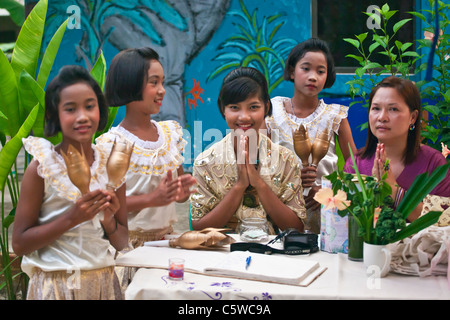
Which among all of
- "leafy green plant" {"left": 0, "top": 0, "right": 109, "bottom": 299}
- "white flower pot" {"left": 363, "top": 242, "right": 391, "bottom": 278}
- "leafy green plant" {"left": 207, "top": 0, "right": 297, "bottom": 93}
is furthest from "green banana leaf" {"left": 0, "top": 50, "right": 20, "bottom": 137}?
"leafy green plant" {"left": 207, "top": 0, "right": 297, "bottom": 93}

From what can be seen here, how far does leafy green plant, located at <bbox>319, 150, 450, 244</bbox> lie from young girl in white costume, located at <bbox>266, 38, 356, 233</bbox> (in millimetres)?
1120

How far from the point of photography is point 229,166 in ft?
8.61

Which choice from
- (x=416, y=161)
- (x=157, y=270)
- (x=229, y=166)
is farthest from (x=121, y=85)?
(x=416, y=161)

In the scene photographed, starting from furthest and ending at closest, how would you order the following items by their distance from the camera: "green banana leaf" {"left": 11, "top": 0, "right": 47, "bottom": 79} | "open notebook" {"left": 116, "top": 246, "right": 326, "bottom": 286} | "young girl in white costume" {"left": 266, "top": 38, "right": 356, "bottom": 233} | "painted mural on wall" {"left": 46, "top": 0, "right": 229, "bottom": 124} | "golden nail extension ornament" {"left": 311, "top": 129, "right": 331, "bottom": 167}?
1. "painted mural on wall" {"left": 46, "top": 0, "right": 229, "bottom": 124}
2. "young girl in white costume" {"left": 266, "top": 38, "right": 356, "bottom": 233}
3. "green banana leaf" {"left": 11, "top": 0, "right": 47, "bottom": 79}
4. "golden nail extension ornament" {"left": 311, "top": 129, "right": 331, "bottom": 167}
5. "open notebook" {"left": 116, "top": 246, "right": 326, "bottom": 286}

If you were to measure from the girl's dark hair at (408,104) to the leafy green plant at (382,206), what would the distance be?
0.72 m

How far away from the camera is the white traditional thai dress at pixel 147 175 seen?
2.55 metres

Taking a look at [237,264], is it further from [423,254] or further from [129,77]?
[129,77]

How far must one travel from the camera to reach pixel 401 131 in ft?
8.47

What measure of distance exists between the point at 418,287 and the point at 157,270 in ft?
2.86

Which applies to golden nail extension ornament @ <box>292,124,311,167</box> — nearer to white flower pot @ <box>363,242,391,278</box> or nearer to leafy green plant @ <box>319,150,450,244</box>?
leafy green plant @ <box>319,150,450,244</box>

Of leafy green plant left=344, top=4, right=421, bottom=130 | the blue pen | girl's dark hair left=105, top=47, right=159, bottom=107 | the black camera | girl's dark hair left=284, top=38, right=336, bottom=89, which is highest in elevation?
leafy green plant left=344, top=4, right=421, bottom=130

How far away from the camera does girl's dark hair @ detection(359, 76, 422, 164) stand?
2.58 m
